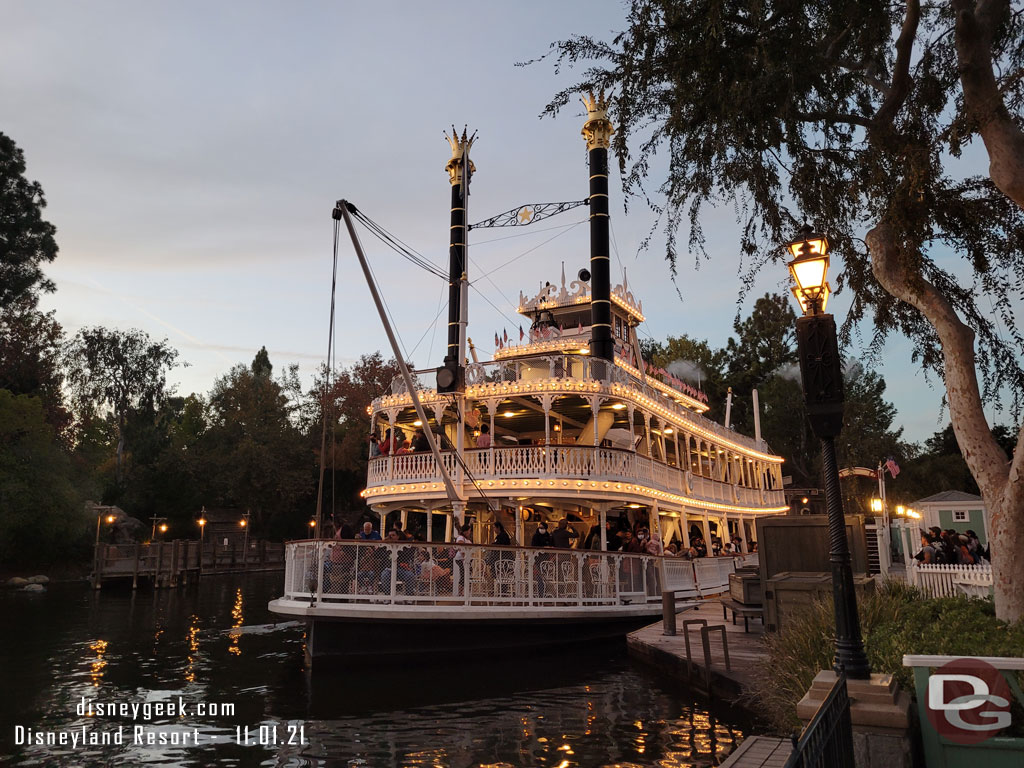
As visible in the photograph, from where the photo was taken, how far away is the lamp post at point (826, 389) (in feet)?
17.5

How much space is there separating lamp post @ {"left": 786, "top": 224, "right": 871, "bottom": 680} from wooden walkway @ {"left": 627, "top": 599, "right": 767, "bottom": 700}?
12.8 feet

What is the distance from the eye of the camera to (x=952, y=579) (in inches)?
475

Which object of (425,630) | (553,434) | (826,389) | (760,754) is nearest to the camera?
(760,754)

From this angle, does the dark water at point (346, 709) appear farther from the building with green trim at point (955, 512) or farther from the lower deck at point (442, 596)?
the building with green trim at point (955, 512)

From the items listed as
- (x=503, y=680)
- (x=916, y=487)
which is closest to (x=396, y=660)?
(x=503, y=680)

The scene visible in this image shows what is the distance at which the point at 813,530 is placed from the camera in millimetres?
13266

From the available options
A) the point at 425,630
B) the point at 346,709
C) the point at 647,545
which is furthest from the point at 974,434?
the point at 647,545

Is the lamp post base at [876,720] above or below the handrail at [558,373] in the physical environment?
below

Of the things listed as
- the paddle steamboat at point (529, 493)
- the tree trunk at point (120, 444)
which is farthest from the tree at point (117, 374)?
the paddle steamboat at point (529, 493)

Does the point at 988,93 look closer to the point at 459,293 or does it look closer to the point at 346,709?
the point at 346,709

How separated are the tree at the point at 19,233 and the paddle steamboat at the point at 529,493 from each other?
34046 millimetres

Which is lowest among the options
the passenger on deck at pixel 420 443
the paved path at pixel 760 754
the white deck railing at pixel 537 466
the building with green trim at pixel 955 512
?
the paved path at pixel 760 754

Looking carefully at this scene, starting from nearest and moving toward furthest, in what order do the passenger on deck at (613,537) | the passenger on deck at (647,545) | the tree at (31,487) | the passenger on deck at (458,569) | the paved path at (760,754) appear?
Answer: the paved path at (760,754), the passenger on deck at (458,569), the passenger on deck at (647,545), the passenger on deck at (613,537), the tree at (31,487)

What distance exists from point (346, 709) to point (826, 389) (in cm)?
806
